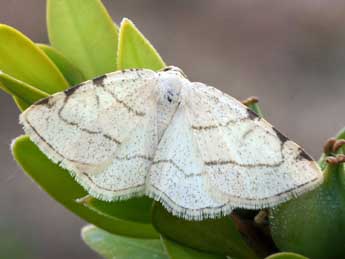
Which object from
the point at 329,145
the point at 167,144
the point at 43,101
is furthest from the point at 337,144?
the point at 43,101

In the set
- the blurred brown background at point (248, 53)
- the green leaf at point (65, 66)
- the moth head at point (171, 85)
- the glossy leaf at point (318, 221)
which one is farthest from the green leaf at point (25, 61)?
the blurred brown background at point (248, 53)

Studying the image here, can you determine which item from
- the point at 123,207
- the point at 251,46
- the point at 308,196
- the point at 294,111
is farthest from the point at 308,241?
the point at 251,46

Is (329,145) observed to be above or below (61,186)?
above

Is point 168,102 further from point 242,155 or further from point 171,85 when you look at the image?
point 242,155

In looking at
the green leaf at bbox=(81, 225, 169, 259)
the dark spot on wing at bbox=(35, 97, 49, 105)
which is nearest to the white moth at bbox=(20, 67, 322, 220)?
the dark spot on wing at bbox=(35, 97, 49, 105)

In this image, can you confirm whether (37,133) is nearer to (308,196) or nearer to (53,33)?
(53,33)

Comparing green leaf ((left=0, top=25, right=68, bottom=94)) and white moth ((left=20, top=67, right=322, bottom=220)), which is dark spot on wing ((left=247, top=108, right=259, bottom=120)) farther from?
green leaf ((left=0, top=25, right=68, bottom=94))
